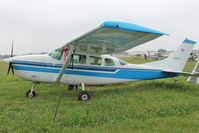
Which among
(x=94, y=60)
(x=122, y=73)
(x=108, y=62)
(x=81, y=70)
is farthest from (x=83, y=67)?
(x=122, y=73)

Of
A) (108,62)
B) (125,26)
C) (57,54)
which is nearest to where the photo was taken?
(125,26)

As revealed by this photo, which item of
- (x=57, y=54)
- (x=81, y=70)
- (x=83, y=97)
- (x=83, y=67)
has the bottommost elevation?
(x=83, y=97)

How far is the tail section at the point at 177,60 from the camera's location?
6.62 metres

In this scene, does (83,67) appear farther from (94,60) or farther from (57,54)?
(57,54)

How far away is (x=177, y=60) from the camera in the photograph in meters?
6.77

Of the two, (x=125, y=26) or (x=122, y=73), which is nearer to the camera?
(x=125, y=26)

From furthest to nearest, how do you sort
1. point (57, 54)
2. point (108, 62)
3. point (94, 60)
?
point (108, 62), point (94, 60), point (57, 54)

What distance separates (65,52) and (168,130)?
13.6ft

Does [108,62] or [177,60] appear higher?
[177,60]

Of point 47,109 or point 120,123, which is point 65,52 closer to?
point 47,109

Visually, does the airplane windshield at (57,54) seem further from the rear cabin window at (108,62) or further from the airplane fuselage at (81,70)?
the rear cabin window at (108,62)

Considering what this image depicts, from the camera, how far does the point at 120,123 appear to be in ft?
9.54

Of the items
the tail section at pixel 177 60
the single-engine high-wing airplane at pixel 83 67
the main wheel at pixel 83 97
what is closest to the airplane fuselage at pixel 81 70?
the single-engine high-wing airplane at pixel 83 67

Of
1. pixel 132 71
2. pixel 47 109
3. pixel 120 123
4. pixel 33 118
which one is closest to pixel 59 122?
pixel 33 118
